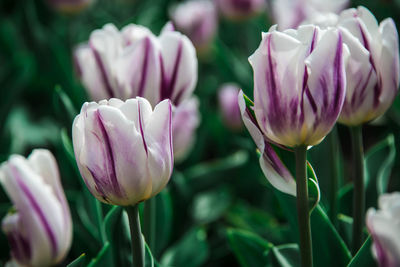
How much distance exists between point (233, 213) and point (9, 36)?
0.79 m

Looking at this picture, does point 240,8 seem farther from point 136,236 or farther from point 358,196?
point 136,236

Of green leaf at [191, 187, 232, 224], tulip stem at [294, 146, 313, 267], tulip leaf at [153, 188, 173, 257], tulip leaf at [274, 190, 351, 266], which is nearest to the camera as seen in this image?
tulip stem at [294, 146, 313, 267]

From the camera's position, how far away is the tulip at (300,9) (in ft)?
3.14

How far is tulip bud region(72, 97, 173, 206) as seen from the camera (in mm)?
485

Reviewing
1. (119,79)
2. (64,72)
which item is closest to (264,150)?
(119,79)

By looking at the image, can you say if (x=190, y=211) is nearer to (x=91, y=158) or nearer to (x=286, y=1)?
(x=286, y=1)

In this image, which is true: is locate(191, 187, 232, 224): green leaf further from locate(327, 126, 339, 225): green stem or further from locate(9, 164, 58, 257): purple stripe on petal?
locate(9, 164, 58, 257): purple stripe on petal

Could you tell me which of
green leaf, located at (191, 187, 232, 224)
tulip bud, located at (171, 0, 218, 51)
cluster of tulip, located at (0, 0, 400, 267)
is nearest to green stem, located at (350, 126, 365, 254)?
cluster of tulip, located at (0, 0, 400, 267)

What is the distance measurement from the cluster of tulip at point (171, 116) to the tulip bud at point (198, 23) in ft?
2.41

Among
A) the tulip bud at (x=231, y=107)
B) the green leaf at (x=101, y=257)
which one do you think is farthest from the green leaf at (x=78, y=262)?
the tulip bud at (x=231, y=107)

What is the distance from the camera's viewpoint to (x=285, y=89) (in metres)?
0.48

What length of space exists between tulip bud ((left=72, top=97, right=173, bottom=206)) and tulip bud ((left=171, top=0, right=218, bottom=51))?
94 centimetres

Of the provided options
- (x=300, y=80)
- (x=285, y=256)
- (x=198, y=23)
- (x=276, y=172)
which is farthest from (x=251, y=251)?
(x=198, y=23)

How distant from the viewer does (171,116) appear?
504 mm
